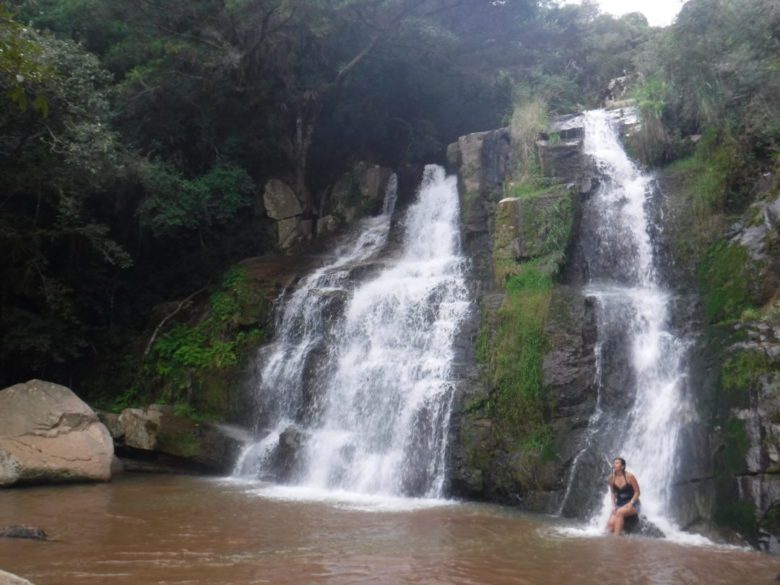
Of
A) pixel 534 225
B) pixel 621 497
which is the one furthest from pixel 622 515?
pixel 534 225

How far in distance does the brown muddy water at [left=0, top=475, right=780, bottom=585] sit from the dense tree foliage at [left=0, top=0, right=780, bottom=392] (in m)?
7.20

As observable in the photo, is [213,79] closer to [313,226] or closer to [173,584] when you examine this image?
[313,226]

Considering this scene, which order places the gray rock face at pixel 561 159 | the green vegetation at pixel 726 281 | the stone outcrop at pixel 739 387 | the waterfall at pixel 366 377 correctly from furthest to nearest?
the gray rock face at pixel 561 159, the waterfall at pixel 366 377, the green vegetation at pixel 726 281, the stone outcrop at pixel 739 387

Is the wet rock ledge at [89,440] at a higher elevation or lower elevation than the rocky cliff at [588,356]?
lower

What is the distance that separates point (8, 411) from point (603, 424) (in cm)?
1009

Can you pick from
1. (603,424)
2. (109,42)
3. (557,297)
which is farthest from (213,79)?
(603,424)

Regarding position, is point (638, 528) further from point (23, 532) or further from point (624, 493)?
point (23, 532)

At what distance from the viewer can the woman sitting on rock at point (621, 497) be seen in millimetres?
8750

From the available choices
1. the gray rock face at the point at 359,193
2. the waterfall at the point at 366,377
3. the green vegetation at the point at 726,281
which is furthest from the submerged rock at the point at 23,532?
the gray rock face at the point at 359,193

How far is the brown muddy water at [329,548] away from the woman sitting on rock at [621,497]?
30cm

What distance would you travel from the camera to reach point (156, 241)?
816 inches

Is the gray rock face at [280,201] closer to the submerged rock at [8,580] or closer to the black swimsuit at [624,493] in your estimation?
the black swimsuit at [624,493]

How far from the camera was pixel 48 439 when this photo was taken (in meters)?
12.4

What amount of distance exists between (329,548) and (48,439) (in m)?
6.96
